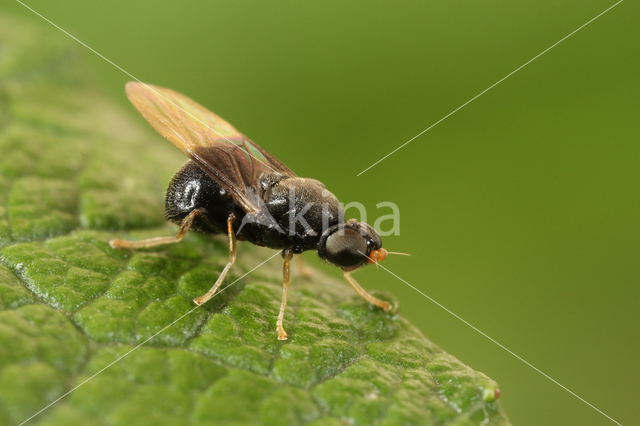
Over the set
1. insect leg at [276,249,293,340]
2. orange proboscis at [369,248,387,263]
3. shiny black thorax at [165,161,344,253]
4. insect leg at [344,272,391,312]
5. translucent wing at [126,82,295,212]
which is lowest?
insect leg at [344,272,391,312]

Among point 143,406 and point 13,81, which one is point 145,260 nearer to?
point 143,406

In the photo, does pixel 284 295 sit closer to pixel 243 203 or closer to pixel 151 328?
pixel 243 203

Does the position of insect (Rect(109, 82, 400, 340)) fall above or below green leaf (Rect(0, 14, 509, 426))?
above

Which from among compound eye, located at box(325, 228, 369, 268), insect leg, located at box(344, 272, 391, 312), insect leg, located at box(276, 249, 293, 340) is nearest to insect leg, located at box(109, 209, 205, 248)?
insect leg, located at box(276, 249, 293, 340)

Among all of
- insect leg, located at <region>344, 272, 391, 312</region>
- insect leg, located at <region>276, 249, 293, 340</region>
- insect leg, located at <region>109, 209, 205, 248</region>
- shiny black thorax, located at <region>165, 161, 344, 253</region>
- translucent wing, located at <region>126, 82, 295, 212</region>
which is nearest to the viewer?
insect leg, located at <region>276, 249, 293, 340</region>

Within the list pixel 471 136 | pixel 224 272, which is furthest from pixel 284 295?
pixel 471 136

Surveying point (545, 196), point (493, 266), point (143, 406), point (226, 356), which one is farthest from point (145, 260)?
point (545, 196)

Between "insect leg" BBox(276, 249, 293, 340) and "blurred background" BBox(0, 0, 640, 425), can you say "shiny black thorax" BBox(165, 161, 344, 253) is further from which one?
"blurred background" BBox(0, 0, 640, 425)

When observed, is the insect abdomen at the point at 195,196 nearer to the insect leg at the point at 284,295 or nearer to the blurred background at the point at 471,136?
the insect leg at the point at 284,295
